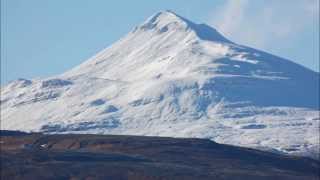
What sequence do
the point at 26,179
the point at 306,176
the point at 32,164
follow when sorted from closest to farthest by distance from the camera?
the point at 26,179
the point at 32,164
the point at 306,176

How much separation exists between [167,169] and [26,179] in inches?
762

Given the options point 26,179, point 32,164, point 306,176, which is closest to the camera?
point 26,179

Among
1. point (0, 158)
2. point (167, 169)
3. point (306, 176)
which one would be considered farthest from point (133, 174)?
point (306, 176)

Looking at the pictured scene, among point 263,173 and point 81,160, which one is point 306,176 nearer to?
point 263,173

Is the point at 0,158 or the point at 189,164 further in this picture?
the point at 189,164

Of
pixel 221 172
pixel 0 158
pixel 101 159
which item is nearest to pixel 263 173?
pixel 221 172

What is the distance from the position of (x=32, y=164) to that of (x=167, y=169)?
16085 mm

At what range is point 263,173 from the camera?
18388 centimetres

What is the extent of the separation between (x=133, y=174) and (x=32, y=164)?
12951 millimetres

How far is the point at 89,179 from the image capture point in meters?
163

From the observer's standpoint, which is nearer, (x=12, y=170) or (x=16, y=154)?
(x=12, y=170)

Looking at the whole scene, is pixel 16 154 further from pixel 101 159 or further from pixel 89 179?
pixel 89 179

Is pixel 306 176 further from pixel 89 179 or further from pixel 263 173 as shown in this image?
pixel 89 179

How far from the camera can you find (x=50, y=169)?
552 ft
